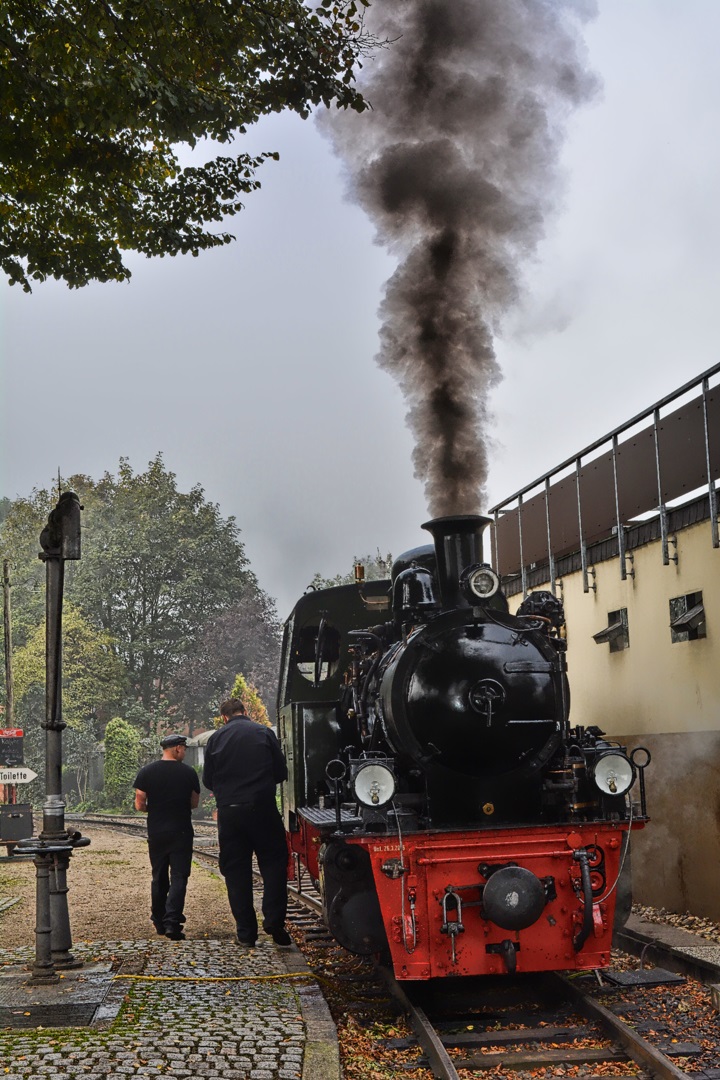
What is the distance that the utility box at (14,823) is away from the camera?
1842cm

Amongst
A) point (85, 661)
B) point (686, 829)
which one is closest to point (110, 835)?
point (686, 829)

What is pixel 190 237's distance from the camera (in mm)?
9984

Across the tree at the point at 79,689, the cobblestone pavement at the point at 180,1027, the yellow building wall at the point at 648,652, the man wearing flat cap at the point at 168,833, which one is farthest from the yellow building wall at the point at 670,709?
the tree at the point at 79,689

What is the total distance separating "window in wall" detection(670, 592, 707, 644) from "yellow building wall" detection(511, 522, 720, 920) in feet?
0.18

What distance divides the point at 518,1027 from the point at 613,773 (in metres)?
1.52

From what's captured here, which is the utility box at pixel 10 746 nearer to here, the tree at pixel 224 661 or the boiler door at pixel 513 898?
the boiler door at pixel 513 898

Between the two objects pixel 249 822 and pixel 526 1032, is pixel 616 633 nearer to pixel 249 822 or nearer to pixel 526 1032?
pixel 249 822

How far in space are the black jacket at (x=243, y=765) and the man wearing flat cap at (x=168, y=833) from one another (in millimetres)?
388

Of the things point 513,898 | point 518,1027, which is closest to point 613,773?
point 513,898

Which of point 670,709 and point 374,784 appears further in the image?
point 670,709

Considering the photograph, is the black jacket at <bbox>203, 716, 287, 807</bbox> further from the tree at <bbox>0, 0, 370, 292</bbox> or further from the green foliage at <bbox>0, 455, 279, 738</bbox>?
the green foliage at <bbox>0, 455, 279, 738</bbox>

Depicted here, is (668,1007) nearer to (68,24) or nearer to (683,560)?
(683,560)

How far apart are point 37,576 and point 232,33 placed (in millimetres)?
43450

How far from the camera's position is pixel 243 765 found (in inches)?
312
